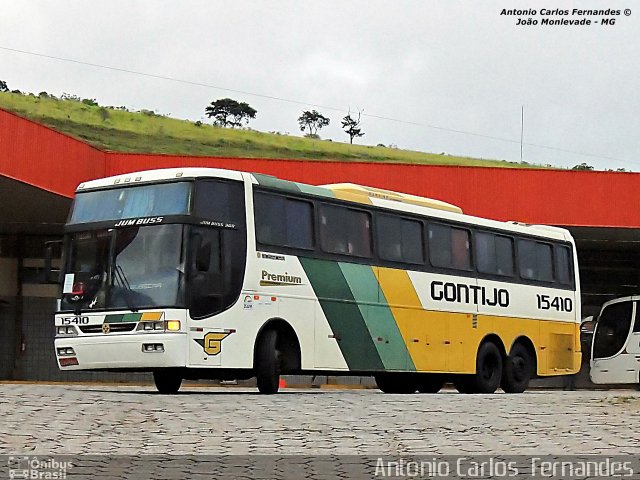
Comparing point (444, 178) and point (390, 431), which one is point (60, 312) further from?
point (444, 178)

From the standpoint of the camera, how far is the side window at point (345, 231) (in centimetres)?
1872

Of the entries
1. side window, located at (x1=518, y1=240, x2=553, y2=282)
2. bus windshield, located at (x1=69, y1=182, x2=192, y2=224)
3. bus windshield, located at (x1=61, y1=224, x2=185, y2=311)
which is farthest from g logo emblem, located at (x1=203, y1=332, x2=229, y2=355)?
side window, located at (x1=518, y1=240, x2=553, y2=282)

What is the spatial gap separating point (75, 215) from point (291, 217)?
3.12 metres

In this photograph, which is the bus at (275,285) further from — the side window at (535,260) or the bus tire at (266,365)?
the side window at (535,260)

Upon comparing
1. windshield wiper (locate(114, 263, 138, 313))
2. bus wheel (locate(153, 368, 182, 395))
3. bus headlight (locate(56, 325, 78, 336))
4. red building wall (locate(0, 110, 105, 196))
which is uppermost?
red building wall (locate(0, 110, 105, 196))

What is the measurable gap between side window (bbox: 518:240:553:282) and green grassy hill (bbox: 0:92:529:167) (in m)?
56.2

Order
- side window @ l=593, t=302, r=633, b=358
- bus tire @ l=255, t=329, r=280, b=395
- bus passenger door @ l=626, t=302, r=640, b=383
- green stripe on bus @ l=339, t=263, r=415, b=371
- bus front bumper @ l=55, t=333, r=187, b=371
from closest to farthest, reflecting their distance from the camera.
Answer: bus front bumper @ l=55, t=333, r=187, b=371
bus tire @ l=255, t=329, r=280, b=395
green stripe on bus @ l=339, t=263, r=415, b=371
bus passenger door @ l=626, t=302, r=640, b=383
side window @ l=593, t=302, r=633, b=358

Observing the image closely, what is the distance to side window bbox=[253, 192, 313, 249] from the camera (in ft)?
57.0

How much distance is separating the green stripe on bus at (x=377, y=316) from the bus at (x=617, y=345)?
402 inches

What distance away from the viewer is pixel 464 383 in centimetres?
2220

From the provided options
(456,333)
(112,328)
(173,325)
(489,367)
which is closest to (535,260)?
(489,367)

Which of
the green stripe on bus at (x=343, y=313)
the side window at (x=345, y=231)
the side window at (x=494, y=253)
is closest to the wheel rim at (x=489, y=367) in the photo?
the side window at (x=494, y=253)

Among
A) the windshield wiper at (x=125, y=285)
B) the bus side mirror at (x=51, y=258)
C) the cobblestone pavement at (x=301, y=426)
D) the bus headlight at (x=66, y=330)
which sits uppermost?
the bus side mirror at (x=51, y=258)

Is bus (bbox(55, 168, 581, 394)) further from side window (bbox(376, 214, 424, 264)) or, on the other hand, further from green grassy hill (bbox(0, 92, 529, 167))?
green grassy hill (bbox(0, 92, 529, 167))
